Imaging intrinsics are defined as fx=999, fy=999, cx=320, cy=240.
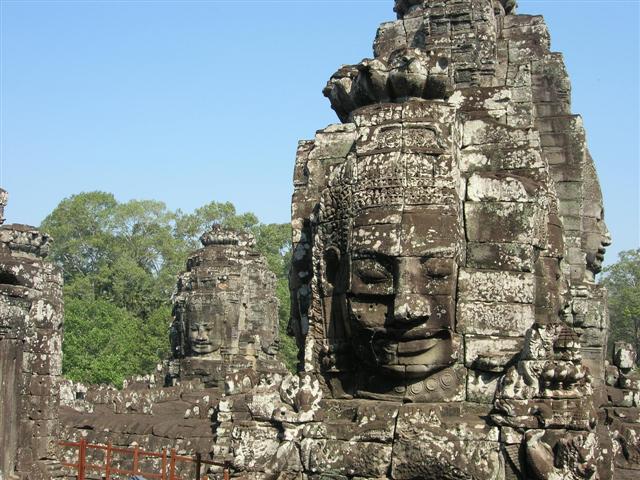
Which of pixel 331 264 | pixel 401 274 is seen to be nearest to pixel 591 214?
pixel 331 264

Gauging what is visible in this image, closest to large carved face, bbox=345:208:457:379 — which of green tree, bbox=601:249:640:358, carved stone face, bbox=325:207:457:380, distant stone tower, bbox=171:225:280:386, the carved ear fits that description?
carved stone face, bbox=325:207:457:380

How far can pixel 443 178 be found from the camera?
7828 millimetres

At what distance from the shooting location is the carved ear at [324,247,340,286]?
8203 millimetres

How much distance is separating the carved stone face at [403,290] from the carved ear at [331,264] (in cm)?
39

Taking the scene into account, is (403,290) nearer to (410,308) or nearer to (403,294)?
(403,294)

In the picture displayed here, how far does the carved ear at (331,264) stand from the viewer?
8.20 m

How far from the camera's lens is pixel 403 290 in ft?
24.8

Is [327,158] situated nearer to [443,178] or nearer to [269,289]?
[443,178]

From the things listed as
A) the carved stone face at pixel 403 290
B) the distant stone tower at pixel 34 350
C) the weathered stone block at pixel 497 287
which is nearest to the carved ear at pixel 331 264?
the carved stone face at pixel 403 290

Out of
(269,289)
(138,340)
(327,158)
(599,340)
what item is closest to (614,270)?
(138,340)

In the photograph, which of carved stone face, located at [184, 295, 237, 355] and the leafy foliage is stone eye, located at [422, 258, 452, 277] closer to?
carved stone face, located at [184, 295, 237, 355]

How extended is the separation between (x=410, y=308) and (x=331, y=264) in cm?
104

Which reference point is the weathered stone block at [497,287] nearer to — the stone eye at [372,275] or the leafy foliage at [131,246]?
the stone eye at [372,275]

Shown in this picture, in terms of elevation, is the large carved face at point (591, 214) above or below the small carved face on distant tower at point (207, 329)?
→ above
